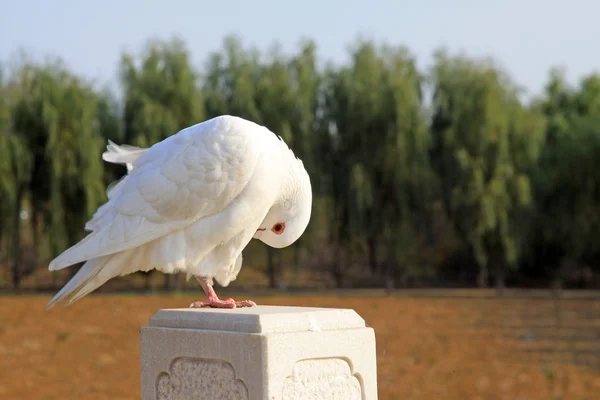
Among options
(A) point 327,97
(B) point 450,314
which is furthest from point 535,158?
(B) point 450,314

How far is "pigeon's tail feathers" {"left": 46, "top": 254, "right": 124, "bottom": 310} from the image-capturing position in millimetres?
4023

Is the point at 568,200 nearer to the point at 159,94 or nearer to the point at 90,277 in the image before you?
the point at 159,94

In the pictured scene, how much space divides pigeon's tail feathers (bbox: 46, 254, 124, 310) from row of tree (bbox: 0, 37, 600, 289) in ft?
57.1

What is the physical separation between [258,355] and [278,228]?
2.94ft

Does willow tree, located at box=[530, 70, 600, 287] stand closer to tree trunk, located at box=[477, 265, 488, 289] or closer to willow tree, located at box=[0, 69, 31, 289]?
tree trunk, located at box=[477, 265, 488, 289]

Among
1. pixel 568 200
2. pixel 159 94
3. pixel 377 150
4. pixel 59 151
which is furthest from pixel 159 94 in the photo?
pixel 568 200

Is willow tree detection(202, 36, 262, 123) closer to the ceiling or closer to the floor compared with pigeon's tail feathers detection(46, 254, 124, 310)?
closer to the ceiling

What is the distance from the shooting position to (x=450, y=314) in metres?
17.1

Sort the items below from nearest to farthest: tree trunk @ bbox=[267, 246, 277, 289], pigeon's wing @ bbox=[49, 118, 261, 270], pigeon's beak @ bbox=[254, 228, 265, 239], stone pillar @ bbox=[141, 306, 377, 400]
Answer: stone pillar @ bbox=[141, 306, 377, 400] < pigeon's wing @ bbox=[49, 118, 261, 270] < pigeon's beak @ bbox=[254, 228, 265, 239] < tree trunk @ bbox=[267, 246, 277, 289]

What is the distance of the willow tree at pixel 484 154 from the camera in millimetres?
22125

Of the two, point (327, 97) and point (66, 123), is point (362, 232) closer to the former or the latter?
point (327, 97)

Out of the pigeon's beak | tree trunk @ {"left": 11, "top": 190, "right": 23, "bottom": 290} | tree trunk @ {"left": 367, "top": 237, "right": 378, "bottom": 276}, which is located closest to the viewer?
the pigeon's beak

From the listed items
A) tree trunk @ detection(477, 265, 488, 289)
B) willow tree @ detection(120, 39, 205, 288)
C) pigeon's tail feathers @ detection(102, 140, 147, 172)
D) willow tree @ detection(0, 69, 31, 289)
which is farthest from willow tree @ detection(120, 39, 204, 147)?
pigeon's tail feathers @ detection(102, 140, 147, 172)

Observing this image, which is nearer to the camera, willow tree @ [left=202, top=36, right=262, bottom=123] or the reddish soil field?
the reddish soil field
